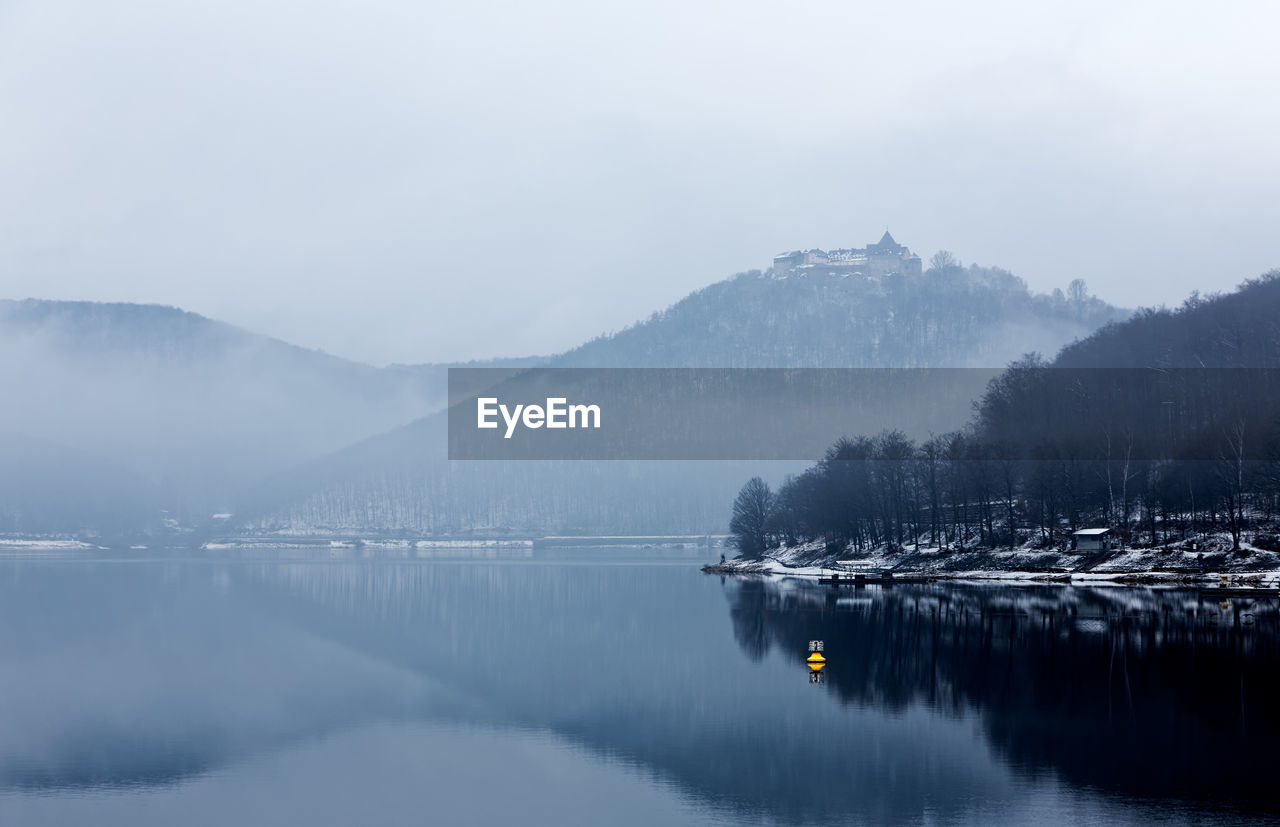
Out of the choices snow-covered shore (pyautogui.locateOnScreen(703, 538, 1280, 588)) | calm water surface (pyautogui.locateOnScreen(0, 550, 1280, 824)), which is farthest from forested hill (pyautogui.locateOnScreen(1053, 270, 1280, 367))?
calm water surface (pyautogui.locateOnScreen(0, 550, 1280, 824))

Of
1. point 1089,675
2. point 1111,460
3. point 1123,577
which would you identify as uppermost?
point 1111,460

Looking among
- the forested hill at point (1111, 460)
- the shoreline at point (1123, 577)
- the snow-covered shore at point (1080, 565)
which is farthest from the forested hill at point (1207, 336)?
the shoreline at point (1123, 577)

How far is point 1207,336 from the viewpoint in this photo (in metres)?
156

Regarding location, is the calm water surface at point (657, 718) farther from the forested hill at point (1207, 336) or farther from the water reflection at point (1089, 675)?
the forested hill at point (1207, 336)

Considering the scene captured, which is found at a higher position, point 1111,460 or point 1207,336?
point 1207,336

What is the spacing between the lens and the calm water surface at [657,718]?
31.2 meters

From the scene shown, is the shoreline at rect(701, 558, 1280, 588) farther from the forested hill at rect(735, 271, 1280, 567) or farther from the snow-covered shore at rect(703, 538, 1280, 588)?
the forested hill at rect(735, 271, 1280, 567)

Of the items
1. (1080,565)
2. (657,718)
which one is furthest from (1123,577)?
(657,718)

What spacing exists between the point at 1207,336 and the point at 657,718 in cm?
13276

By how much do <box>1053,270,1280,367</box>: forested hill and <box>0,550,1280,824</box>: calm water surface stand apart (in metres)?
74.8

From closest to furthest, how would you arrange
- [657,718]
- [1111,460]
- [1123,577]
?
[657,718] → [1123,577] → [1111,460]

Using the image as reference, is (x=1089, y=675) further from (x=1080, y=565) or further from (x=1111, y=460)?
(x=1111, y=460)

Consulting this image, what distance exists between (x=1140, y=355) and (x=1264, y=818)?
154 m

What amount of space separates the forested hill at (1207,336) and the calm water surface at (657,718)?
74.8 metres
